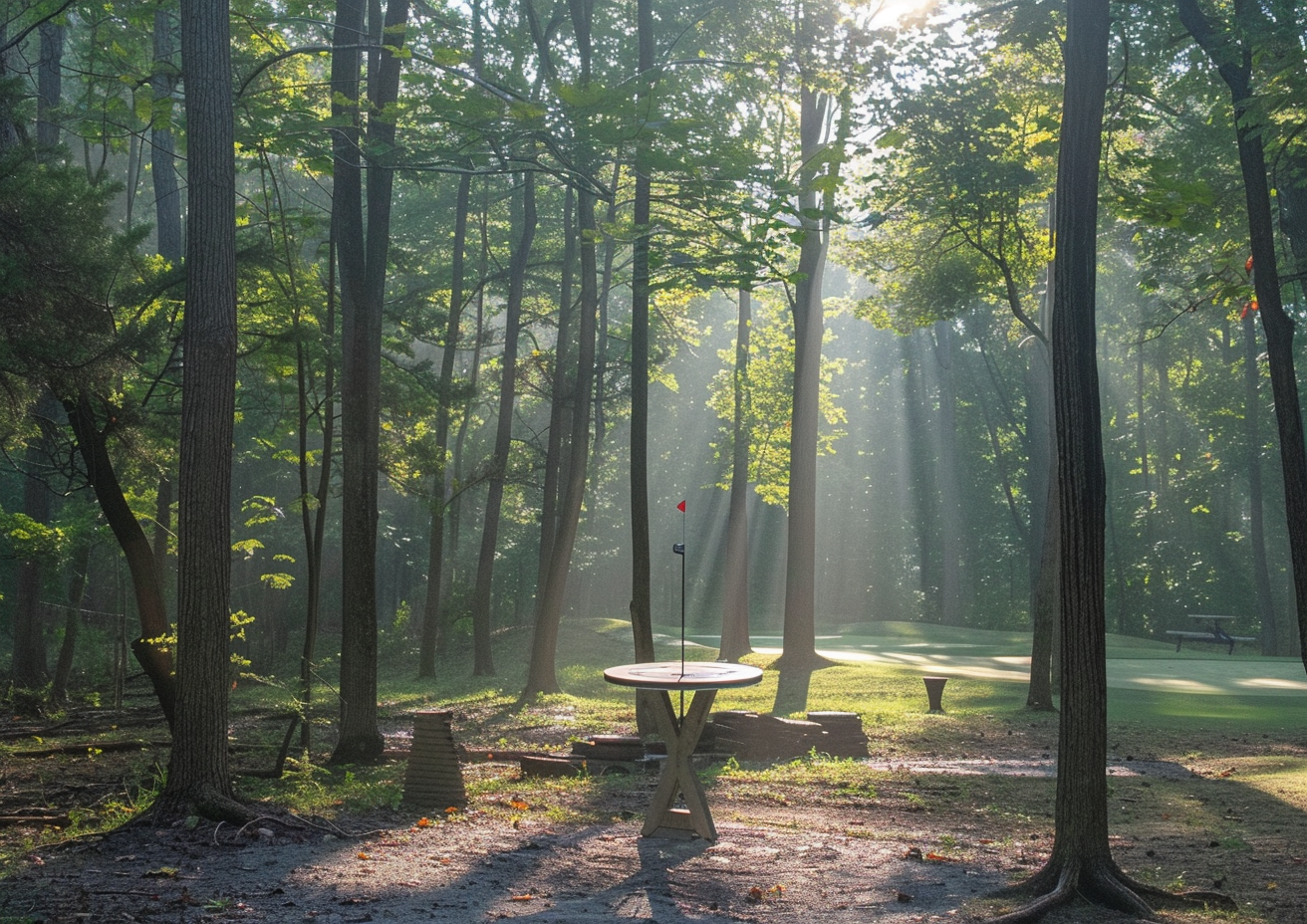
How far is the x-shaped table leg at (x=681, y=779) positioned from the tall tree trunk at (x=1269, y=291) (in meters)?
5.55

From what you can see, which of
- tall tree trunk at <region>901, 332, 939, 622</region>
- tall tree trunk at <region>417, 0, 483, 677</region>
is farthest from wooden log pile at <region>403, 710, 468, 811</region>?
tall tree trunk at <region>901, 332, 939, 622</region>

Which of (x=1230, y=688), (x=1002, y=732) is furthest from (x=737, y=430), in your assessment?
(x=1002, y=732)

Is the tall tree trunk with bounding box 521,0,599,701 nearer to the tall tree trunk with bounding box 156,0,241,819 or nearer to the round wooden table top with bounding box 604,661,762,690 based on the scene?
the round wooden table top with bounding box 604,661,762,690

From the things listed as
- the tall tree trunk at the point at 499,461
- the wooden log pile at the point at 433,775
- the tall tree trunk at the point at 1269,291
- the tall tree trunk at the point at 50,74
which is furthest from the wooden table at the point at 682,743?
the tall tree trunk at the point at 499,461

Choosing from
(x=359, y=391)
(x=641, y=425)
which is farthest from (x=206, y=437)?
(x=641, y=425)

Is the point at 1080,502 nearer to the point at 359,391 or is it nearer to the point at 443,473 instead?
the point at 359,391

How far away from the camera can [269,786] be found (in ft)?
29.7

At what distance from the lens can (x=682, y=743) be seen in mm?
7504

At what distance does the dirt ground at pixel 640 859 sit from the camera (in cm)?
540

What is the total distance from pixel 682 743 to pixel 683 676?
1.68 feet

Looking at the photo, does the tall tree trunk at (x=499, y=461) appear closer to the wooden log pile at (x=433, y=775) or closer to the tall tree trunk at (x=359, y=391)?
the tall tree trunk at (x=359, y=391)

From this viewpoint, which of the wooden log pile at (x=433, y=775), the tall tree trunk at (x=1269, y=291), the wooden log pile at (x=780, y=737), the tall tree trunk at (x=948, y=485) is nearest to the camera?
the wooden log pile at (x=433, y=775)

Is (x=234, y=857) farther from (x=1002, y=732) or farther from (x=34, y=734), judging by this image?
(x=1002, y=732)

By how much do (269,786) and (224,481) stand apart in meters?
3.05
